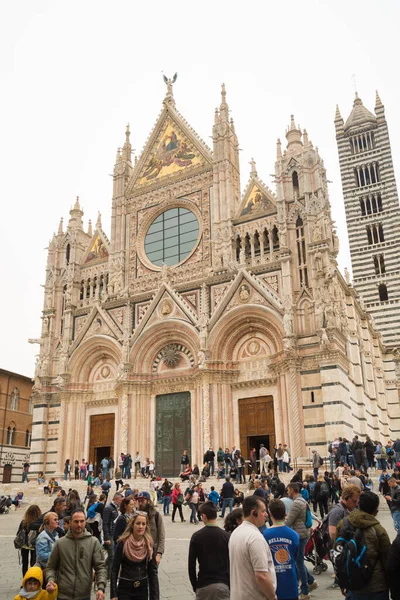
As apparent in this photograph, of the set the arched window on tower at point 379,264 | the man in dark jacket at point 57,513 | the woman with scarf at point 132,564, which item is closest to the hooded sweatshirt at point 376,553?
the woman with scarf at point 132,564

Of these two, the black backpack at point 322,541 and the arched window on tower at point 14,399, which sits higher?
the arched window on tower at point 14,399

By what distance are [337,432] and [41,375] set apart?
56.9ft

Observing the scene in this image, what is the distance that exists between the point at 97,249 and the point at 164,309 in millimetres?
8036

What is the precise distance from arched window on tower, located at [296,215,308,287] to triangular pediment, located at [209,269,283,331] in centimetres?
146

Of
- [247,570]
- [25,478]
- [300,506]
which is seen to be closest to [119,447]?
[25,478]

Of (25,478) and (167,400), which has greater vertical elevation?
(167,400)

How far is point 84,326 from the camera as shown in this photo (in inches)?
1216

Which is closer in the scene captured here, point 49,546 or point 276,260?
point 49,546

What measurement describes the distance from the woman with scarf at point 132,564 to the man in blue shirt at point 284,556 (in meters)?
1.21

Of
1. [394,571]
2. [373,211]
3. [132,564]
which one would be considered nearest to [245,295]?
[132,564]

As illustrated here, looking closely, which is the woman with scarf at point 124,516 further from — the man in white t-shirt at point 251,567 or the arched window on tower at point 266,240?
the arched window on tower at point 266,240

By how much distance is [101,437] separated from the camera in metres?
29.5

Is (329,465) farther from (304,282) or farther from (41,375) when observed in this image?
(41,375)

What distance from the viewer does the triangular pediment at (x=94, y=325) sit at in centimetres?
3031
